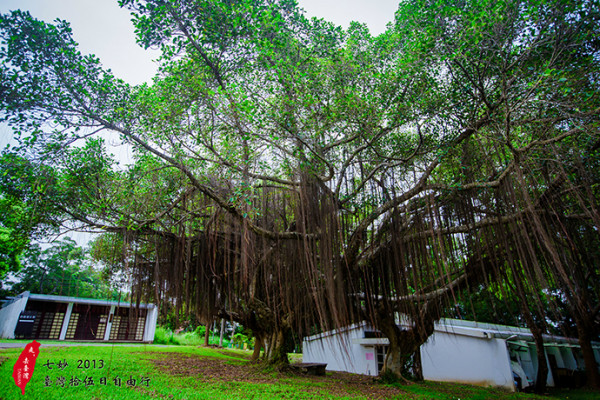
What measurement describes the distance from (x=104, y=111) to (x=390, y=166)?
14.5ft

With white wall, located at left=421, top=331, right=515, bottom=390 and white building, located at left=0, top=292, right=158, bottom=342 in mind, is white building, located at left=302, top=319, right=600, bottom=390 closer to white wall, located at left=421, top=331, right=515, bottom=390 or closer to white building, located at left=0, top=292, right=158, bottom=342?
white wall, located at left=421, top=331, right=515, bottom=390

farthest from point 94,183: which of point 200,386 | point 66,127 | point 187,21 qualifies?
point 200,386

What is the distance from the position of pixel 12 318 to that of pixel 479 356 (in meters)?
17.8

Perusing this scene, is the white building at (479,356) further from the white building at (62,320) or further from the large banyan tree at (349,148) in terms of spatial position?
the white building at (62,320)

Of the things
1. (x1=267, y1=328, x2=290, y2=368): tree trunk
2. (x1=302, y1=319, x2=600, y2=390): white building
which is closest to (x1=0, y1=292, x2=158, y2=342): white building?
(x1=267, y1=328, x2=290, y2=368): tree trunk

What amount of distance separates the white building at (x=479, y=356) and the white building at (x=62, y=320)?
28.6 feet

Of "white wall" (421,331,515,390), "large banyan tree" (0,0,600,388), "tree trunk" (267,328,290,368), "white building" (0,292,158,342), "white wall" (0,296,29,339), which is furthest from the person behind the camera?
"white building" (0,292,158,342)

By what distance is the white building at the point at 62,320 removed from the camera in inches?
534

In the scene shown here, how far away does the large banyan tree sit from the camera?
12.2ft

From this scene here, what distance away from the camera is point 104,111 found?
16.6 feet

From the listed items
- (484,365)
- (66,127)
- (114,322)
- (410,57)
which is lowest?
(484,365)

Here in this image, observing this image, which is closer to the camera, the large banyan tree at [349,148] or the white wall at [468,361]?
the large banyan tree at [349,148]

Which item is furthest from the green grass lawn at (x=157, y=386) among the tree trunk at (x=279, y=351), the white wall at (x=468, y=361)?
the white wall at (x=468, y=361)

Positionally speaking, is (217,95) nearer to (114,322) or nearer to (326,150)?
(326,150)
